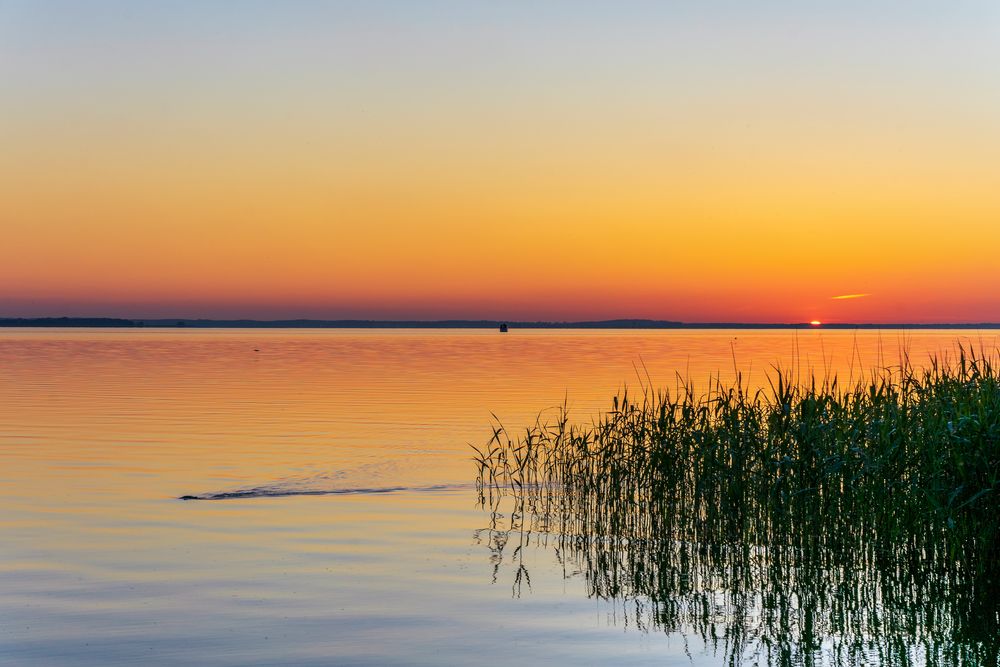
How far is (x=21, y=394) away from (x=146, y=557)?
32788 millimetres

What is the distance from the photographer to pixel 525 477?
2270 centimetres

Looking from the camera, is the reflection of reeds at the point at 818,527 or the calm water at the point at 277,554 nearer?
the calm water at the point at 277,554

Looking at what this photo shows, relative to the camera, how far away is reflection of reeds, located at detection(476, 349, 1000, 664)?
1129cm

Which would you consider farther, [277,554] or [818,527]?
[277,554]

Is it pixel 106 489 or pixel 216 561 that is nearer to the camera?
pixel 216 561

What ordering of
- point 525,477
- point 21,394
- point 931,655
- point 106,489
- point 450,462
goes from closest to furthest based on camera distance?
point 931,655 < point 106,489 < point 525,477 < point 450,462 < point 21,394

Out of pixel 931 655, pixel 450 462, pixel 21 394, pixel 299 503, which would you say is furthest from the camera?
pixel 21 394

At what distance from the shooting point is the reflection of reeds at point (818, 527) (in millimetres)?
11289

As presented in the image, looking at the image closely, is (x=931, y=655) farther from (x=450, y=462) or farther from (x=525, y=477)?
(x=450, y=462)

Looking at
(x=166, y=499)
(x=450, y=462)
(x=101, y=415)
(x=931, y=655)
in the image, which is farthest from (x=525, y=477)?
(x=101, y=415)

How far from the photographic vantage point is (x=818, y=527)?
46.0 ft

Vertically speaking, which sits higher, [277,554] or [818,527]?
[818,527]

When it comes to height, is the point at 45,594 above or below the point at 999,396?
below

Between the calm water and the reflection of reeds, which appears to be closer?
the calm water
